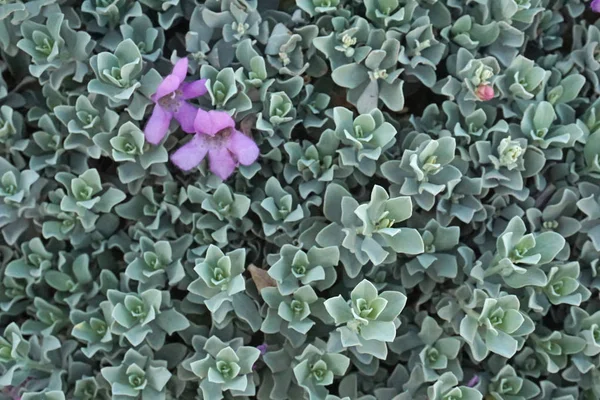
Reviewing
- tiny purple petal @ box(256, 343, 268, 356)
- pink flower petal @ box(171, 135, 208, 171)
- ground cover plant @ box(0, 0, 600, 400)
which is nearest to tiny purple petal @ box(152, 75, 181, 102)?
ground cover plant @ box(0, 0, 600, 400)

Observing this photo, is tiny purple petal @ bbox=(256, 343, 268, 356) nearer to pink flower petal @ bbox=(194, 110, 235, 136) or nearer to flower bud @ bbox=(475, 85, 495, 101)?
pink flower petal @ bbox=(194, 110, 235, 136)

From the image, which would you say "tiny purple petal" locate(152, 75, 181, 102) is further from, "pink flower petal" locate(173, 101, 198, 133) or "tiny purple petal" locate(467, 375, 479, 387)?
"tiny purple petal" locate(467, 375, 479, 387)

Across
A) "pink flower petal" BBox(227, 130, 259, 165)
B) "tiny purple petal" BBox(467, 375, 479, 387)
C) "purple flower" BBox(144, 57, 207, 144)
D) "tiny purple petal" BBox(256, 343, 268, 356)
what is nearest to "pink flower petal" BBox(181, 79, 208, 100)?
"purple flower" BBox(144, 57, 207, 144)

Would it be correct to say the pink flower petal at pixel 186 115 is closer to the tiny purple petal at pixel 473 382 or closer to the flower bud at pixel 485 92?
the flower bud at pixel 485 92

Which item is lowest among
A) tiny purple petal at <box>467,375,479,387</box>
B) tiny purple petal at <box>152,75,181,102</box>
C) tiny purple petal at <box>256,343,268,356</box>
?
tiny purple petal at <box>467,375,479,387</box>

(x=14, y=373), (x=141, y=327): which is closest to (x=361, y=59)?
(x=141, y=327)

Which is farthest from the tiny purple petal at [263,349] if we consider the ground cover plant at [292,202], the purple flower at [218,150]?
the purple flower at [218,150]

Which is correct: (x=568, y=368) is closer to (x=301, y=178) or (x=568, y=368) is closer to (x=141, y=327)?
(x=301, y=178)

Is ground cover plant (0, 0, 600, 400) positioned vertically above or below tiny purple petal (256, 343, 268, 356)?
above
